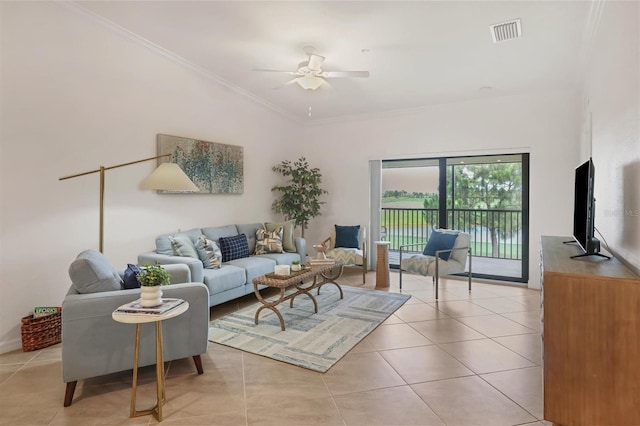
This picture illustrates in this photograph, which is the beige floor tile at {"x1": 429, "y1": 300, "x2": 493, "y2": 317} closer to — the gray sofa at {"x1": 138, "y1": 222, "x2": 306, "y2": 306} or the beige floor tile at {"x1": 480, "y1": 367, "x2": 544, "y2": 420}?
the beige floor tile at {"x1": 480, "y1": 367, "x2": 544, "y2": 420}

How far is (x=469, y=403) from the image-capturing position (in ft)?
6.93

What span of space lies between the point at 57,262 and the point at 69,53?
1.92m

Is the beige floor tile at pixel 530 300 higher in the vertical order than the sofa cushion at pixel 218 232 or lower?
lower

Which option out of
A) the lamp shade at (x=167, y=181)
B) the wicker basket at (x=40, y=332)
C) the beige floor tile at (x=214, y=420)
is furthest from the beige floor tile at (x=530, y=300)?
the wicker basket at (x=40, y=332)

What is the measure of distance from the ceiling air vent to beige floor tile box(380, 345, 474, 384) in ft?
9.59

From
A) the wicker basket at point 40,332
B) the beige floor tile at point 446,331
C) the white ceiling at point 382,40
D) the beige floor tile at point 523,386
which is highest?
the white ceiling at point 382,40

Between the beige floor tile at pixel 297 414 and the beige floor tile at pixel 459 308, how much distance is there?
2.18m

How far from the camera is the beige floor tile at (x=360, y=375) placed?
2.31 metres

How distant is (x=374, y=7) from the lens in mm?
2881

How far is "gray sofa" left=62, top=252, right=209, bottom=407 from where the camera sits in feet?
6.85

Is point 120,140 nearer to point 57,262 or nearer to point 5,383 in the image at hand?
point 57,262

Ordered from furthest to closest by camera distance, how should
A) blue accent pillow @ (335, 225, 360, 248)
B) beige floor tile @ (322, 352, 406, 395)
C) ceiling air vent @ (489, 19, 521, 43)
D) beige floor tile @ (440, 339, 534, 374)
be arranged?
blue accent pillow @ (335, 225, 360, 248) < ceiling air vent @ (489, 19, 521, 43) < beige floor tile @ (440, 339, 534, 374) < beige floor tile @ (322, 352, 406, 395)

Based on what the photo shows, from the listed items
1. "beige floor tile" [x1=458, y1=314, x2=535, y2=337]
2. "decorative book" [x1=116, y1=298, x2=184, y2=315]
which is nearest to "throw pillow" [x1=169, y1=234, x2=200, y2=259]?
"decorative book" [x1=116, y1=298, x2=184, y2=315]

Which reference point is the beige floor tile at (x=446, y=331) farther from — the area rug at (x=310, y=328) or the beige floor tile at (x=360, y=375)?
the beige floor tile at (x=360, y=375)
